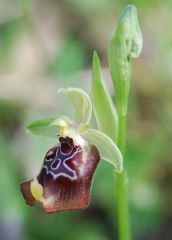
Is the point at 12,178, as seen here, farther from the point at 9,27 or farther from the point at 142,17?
the point at 142,17

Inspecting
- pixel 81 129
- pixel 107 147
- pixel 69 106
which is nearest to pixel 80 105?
pixel 81 129

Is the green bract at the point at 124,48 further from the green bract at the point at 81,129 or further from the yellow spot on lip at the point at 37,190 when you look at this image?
the yellow spot on lip at the point at 37,190

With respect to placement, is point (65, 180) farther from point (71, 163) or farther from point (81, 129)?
point (81, 129)

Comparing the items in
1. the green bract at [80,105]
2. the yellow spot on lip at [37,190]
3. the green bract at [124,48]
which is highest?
the green bract at [124,48]

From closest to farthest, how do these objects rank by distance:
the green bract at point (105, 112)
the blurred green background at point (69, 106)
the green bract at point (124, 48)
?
the green bract at point (124, 48)
the green bract at point (105, 112)
the blurred green background at point (69, 106)

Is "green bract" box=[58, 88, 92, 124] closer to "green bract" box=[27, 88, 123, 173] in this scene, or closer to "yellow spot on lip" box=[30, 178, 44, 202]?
"green bract" box=[27, 88, 123, 173]

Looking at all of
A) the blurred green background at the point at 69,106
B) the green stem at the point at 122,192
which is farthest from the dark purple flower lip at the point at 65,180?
the blurred green background at the point at 69,106

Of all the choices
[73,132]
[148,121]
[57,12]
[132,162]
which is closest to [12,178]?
[132,162]
